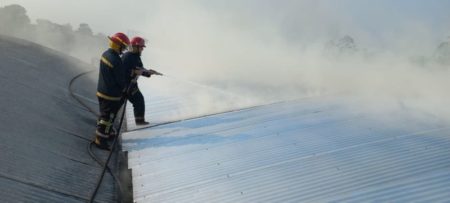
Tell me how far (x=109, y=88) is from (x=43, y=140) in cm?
112

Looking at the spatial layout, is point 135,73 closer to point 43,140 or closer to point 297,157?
point 43,140

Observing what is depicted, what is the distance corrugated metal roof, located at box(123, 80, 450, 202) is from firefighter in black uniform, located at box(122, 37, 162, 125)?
0.37 metres

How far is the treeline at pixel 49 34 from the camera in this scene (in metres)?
20.7

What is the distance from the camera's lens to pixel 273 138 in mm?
5062

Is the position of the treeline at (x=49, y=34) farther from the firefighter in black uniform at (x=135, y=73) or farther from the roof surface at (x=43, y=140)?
the firefighter in black uniform at (x=135, y=73)

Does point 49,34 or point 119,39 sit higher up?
point 119,39

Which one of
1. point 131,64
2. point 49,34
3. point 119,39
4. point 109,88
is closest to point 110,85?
point 109,88

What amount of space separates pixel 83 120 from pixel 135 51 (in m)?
1.37

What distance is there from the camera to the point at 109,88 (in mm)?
5750

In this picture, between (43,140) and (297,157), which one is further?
(43,140)

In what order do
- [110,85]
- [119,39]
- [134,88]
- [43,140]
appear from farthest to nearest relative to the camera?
[134,88] → [110,85] → [119,39] → [43,140]

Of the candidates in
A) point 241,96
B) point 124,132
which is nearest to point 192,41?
point 241,96

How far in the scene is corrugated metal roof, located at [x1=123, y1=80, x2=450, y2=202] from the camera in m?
3.59

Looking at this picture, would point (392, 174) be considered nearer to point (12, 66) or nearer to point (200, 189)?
point (200, 189)
